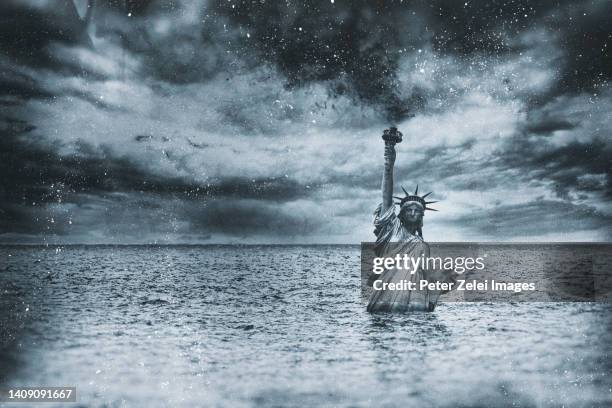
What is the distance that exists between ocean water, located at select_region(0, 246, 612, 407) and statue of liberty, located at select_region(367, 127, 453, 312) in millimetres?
895

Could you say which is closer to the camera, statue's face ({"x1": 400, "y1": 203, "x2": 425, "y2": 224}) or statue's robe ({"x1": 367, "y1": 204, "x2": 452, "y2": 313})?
statue's robe ({"x1": 367, "y1": 204, "x2": 452, "y2": 313})

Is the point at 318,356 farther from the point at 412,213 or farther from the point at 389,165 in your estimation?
the point at 389,165

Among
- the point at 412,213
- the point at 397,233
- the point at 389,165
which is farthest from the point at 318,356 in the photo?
the point at 389,165

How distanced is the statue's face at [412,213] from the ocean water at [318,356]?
2.00 meters

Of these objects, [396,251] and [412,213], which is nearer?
[396,251]

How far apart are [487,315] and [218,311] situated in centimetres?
736

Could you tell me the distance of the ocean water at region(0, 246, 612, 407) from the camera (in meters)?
7.09

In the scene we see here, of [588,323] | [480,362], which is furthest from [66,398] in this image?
[588,323]

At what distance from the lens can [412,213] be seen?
322 inches

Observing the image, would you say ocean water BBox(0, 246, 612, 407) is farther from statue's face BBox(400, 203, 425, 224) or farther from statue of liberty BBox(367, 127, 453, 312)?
statue's face BBox(400, 203, 425, 224)

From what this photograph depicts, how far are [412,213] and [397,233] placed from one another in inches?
19.8

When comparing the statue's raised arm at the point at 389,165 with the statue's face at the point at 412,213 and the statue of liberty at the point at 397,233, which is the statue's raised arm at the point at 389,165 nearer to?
the statue of liberty at the point at 397,233

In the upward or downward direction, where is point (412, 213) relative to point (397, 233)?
upward

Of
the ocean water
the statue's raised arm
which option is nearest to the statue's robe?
the statue's raised arm
